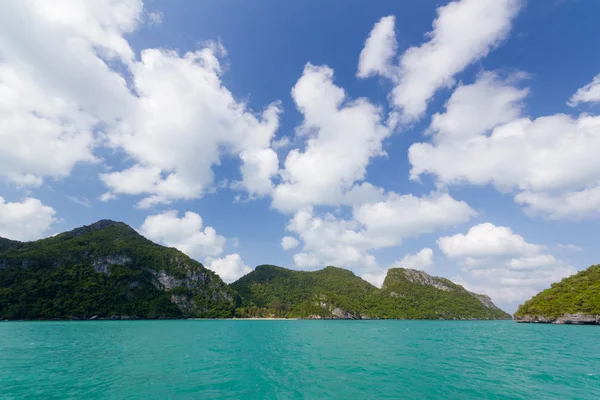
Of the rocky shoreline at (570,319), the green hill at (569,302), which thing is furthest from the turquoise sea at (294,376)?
the rocky shoreline at (570,319)

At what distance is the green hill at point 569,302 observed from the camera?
13238cm

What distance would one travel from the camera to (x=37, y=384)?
23.4m

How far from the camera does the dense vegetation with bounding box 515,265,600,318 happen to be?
133000 mm

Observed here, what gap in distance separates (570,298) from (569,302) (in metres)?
2.73

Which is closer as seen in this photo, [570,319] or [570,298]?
[570,319]

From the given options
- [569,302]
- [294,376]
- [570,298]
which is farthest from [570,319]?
[294,376]

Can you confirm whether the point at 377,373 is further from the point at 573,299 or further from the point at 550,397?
the point at 573,299

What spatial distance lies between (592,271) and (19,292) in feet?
1089

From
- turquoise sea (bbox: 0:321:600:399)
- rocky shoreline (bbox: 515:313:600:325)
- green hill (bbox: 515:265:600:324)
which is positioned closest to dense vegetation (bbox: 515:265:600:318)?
green hill (bbox: 515:265:600:324)

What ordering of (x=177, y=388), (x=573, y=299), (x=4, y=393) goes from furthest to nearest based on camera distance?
(x=573, y=299) < (x=177, y=388) < (x=4, y=393)

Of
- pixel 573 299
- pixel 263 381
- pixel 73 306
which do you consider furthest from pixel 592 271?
pixel 73 306

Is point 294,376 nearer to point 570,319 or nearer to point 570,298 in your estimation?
point 570,319

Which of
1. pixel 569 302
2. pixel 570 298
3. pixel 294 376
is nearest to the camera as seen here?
pixel 294 376

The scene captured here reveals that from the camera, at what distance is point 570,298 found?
144 meters
